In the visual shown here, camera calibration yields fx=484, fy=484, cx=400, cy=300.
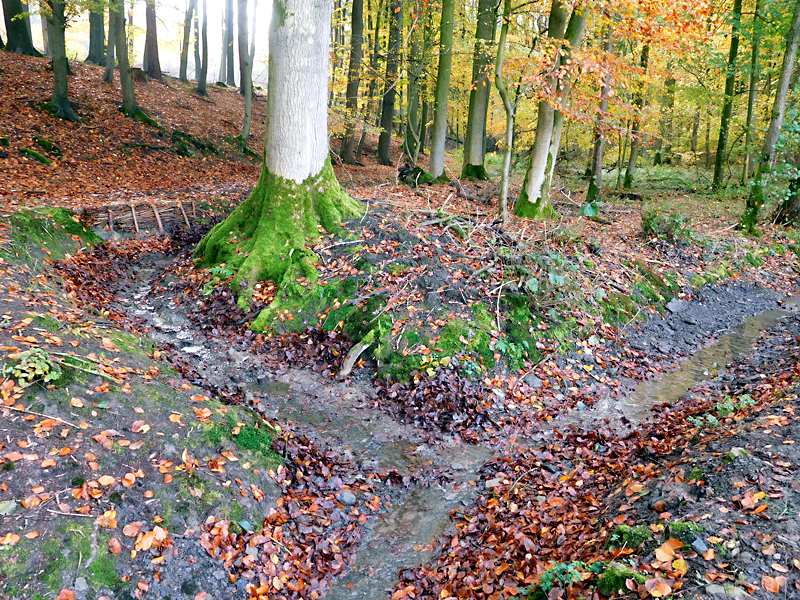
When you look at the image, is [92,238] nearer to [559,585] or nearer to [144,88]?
[559,585]

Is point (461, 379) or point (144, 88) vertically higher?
point (144, 88)

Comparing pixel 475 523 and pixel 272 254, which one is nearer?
pixel 475 523

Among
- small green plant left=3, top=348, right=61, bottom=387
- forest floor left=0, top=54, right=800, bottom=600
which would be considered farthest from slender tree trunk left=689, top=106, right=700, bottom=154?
small green plant left=3, top=348, right=61, bottom=387

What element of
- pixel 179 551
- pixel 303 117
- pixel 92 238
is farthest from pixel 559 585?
pixel 92 238

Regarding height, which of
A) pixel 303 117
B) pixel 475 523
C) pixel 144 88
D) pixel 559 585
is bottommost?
pixel 475 523

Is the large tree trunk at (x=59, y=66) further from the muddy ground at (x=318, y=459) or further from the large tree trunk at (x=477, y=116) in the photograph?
the large tree trunk at (x=477, y=116)

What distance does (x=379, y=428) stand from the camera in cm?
615

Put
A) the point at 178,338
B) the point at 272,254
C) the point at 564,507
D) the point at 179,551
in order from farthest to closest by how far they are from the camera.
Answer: the point at 272,254, the point at 178,338, the point at 564,507, the point at 179,551

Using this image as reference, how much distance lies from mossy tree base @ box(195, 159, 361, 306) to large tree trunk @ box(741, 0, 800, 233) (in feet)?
38.8

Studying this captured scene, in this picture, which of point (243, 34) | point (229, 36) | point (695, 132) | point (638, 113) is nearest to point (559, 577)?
point (638, 113)

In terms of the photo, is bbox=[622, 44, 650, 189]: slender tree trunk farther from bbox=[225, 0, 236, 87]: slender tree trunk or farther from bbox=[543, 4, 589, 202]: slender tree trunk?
bbox=[225, 0, 236, 87]: slender tree trunk

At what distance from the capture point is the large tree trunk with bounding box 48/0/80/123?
13.9 m

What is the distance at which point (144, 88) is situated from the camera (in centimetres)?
2255

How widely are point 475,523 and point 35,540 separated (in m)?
3.49
